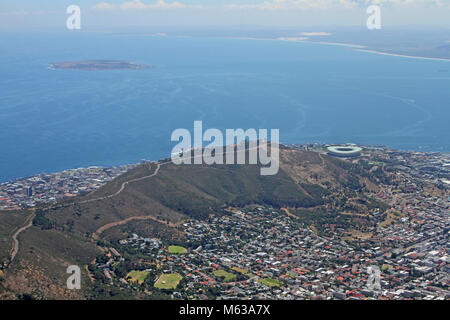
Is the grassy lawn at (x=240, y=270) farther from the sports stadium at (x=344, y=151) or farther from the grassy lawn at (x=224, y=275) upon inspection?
the sports stadium at (x=344, y=151)

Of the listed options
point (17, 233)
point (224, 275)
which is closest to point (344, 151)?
point (224, 275)

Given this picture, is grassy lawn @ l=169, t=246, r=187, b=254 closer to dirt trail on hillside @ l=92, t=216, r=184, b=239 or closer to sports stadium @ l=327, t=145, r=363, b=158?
dirt trail on hillside @ l=92, t=216, r=184, b=239

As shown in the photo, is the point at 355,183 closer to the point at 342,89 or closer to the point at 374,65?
the point at 342,89

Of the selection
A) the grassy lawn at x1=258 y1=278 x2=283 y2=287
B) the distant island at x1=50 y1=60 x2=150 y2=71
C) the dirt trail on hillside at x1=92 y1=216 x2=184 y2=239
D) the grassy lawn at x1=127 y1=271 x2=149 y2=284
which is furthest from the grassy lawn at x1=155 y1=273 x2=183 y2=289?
the distant island at x1=50 y1=60 x2=150 y2=71

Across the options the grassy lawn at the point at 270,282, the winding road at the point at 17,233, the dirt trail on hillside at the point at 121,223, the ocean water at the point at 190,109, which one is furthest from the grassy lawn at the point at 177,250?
the ocean water at the point at 190,109

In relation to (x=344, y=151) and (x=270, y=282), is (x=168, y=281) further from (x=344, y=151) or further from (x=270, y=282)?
(x=344, y=151)

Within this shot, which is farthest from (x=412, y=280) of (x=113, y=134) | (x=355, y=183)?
(x=113, y=134)
